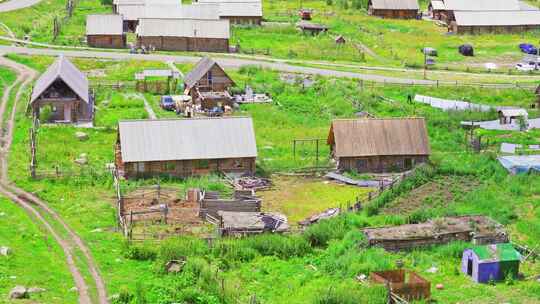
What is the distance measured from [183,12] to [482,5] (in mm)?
32211

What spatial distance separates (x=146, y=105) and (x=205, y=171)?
17.1m

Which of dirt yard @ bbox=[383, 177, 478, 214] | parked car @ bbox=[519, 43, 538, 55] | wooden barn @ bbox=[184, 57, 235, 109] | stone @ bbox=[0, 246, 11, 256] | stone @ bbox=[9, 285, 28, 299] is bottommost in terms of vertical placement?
stone @ bbox=[9, 285, 28, 299]

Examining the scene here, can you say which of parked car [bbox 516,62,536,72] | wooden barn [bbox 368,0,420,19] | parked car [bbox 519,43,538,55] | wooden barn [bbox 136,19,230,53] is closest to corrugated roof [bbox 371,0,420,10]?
wooden barn [bbox 368,0,420,19]

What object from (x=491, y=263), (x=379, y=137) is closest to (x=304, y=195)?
(x=379, y=137)

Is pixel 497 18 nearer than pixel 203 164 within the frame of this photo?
No

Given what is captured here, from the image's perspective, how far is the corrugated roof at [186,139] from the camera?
5648cm

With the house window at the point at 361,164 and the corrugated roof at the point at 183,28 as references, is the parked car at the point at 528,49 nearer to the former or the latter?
the corrugated roof at the point at 183,28

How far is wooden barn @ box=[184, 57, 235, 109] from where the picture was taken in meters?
74.4

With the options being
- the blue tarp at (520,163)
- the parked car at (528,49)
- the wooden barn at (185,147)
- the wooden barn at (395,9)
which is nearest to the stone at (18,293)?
the wooden barn at (185,147)

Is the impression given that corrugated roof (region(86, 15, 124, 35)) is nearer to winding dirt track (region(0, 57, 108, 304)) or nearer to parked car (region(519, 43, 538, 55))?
winding dirt track (region(0, 57, 108, 304))

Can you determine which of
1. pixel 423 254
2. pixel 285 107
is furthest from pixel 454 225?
pixel 285 107

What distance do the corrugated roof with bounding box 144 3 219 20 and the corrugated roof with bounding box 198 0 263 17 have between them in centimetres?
255

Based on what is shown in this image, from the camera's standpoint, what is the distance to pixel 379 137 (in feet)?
198

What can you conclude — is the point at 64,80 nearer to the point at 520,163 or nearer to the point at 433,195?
the point at 433,195
